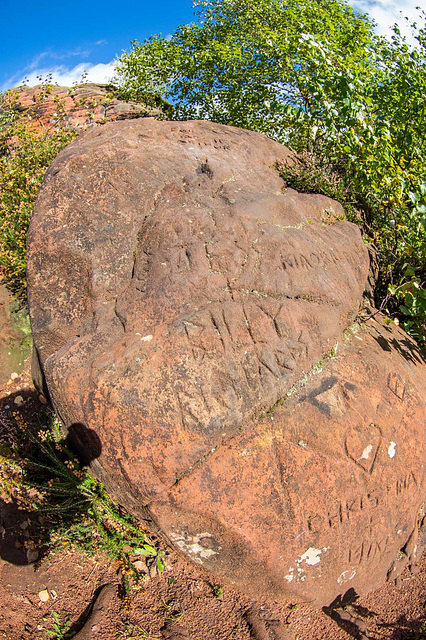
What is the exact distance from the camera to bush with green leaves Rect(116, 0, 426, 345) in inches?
150

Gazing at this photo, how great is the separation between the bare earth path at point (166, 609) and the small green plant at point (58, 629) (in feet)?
0.03

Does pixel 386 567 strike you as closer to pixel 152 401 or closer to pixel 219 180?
pixel 152 401

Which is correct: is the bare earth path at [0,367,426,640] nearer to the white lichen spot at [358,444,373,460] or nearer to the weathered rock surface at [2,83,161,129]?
the white lichen spot at [358,444,373,460]

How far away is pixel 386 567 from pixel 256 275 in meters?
2.10

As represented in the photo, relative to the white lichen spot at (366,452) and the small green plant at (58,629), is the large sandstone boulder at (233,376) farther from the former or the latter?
the small green plant at (58,629)

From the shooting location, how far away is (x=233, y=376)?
2.57 metres

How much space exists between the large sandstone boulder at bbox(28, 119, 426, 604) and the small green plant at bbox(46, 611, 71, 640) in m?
0.79

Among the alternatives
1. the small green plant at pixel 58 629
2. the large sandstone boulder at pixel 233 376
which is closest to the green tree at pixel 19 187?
the large sandstone boulder at pixel 233 376

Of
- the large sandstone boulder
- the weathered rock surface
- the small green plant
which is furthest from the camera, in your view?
the weathered rock surface

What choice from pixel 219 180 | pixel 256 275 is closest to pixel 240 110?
pixel 219 180

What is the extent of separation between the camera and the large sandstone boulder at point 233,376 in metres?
2.54

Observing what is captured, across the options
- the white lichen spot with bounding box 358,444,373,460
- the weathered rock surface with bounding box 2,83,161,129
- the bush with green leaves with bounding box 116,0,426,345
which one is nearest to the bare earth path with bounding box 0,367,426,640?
the white lichen spot with bounding box 358,444,373,460

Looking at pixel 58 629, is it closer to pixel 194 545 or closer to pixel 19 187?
pixel 194 545

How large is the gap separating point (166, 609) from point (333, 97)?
4.15m
